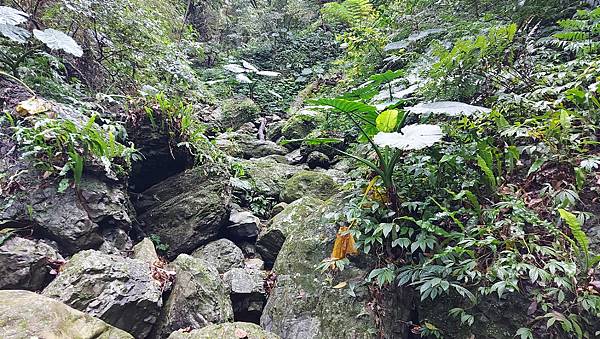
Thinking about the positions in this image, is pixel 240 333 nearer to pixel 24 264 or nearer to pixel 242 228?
pixel 24 264

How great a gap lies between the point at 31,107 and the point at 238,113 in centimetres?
506

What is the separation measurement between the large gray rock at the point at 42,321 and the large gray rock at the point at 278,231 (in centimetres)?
181

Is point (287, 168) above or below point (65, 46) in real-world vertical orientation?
below

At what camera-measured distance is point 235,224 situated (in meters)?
3.78

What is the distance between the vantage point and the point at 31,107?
2.88m

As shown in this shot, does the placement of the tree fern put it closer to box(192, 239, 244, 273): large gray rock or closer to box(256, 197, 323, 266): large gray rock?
box(256, 197, 323, 266): large gray rock

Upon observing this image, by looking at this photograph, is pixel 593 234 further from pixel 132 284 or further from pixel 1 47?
pixel 1 47

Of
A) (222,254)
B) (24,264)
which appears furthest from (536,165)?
(24,264)

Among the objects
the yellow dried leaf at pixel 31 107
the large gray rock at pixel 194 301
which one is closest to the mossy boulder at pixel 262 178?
the large gray rock at pixel 194 301

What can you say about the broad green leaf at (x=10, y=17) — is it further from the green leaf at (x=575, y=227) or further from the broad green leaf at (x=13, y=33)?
the green leaf at (x=575, y=227)

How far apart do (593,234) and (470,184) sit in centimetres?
72

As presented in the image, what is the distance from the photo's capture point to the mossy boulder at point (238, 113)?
25.2ft

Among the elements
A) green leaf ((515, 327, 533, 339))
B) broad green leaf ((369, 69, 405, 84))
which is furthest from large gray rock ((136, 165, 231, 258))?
green leaf ((515, 327, 533, 339))

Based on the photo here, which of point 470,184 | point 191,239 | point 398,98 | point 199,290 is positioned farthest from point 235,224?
point 470,184
